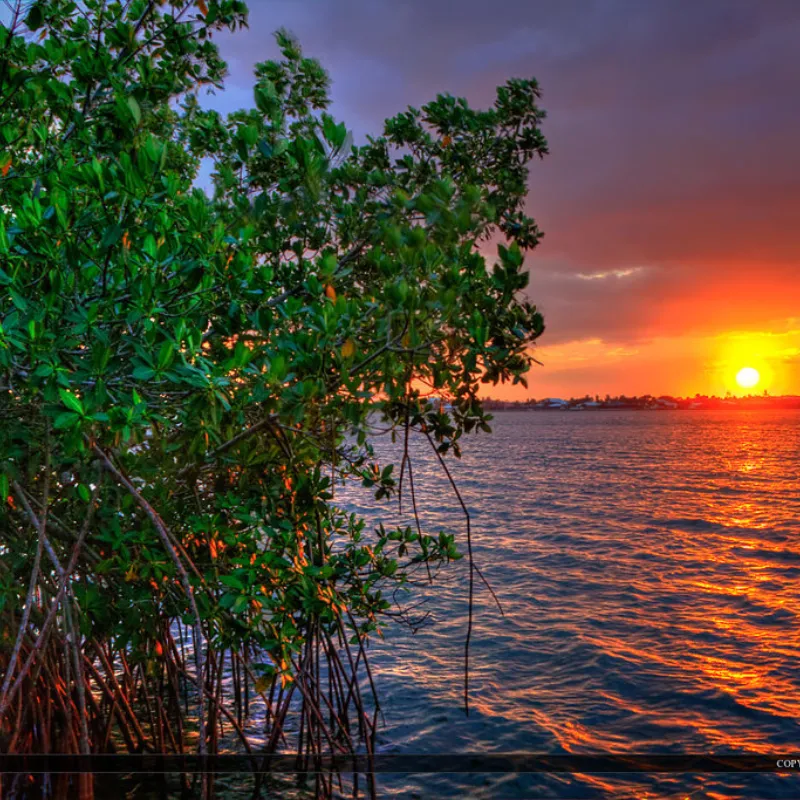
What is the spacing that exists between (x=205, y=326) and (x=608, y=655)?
30.7 ft

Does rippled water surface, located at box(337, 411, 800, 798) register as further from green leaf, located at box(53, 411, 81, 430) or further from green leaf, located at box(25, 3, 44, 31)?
green leaf, located at box(25, 3, 44, 31)

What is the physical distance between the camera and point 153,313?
10.8 feet

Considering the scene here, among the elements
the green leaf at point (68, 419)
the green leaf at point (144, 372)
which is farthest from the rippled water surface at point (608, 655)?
the green leaf at point (68, 419)

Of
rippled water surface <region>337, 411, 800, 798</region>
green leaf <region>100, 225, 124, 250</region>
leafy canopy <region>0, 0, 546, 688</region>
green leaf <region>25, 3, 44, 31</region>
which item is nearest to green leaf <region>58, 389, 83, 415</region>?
leafy canopy <region>0, 0, 546, 688</region>

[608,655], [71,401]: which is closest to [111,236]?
[71,401]

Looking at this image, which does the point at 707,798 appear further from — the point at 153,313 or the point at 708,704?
the point at 153,313

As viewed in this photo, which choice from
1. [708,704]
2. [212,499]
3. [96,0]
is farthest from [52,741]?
[708,704]

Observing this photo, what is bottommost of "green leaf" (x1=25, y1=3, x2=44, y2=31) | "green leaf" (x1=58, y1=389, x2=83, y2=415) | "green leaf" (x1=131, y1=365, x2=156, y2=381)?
"green leaf" (x1=58, y1=389, x2=83, y2=415)

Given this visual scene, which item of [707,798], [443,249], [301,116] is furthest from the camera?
[707,798]

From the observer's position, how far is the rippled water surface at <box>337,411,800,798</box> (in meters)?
8.01

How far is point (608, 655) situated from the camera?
11062 millimetres

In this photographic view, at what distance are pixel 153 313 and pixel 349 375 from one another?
3.95 feet

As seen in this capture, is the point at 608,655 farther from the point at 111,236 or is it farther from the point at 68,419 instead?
the point at 111,236

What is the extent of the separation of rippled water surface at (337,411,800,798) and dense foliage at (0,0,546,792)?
324cm
